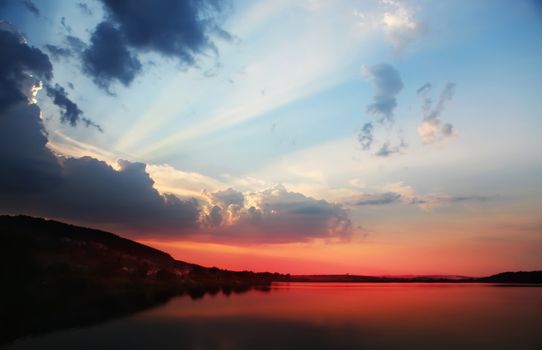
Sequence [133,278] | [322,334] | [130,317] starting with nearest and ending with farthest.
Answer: [322,334] < [130,317] < [133,278]

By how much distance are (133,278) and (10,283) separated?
9168cm

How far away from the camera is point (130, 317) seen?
5022 cm

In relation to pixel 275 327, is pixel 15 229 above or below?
above

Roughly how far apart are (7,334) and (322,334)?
26.7 m

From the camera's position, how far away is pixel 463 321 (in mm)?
49812

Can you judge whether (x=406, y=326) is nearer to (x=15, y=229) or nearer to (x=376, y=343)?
(x=376, y=343)

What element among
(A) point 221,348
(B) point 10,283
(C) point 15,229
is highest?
(C) point 15,229

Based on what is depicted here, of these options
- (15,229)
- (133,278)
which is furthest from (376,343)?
(133,278)

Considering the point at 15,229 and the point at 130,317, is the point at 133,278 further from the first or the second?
the point at 130,317

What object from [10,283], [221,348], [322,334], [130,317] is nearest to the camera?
[221,348]

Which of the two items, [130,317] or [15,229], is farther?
[15,229]

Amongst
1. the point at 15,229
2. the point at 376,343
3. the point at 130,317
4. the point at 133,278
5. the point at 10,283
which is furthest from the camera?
the point at 133,278

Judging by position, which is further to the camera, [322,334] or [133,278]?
[133,278]

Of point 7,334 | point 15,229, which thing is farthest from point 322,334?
point 15,229
